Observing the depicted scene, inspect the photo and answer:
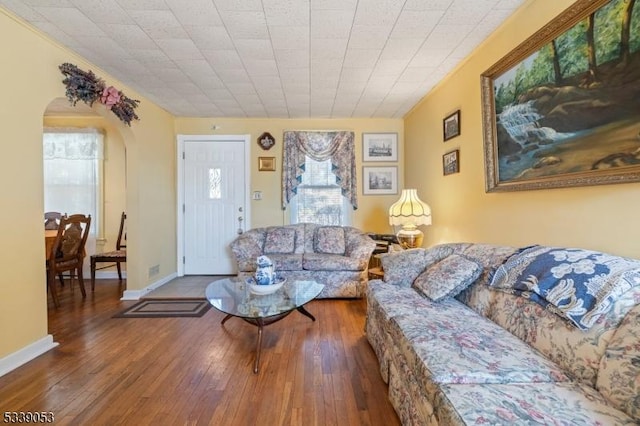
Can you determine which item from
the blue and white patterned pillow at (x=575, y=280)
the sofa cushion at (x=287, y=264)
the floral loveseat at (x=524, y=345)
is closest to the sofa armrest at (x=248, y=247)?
the sofa cushion at (x=287, y=264)

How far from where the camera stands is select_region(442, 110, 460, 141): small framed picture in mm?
3180

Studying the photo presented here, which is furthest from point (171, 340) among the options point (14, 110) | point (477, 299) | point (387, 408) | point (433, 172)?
point (433, 172)

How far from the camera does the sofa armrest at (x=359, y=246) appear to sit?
381 centimetres

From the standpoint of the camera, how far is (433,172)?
3.87 meters

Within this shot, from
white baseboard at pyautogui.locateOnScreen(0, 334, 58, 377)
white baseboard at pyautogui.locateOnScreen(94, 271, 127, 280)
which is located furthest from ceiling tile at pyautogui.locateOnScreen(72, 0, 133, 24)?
white baseboard at pyautogui.locateOnScreen(94, 271, 127, 280)

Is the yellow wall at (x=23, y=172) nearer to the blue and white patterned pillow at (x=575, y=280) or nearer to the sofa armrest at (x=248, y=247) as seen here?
the sofa armrest at (x=248, y=247)

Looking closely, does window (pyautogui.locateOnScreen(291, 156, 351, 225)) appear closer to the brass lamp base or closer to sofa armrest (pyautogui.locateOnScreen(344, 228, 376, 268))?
sofa armrest (pyautogui.locateOnScreen(344, 228, 376, 268))

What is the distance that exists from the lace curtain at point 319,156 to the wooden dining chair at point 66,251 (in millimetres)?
2617

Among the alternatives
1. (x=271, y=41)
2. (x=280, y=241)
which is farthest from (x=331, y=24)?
(x=280, y=241)

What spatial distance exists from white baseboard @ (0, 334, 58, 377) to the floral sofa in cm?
187

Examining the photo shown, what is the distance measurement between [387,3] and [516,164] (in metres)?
1.46

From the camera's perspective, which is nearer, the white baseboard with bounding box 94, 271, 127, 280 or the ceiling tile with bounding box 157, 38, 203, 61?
the ceiling tile with bounding box 157, 38, 203, 61

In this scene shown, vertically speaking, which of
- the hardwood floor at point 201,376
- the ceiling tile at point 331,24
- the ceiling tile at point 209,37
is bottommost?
the hardwood floor at point 201,376

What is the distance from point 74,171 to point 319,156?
368 cm
